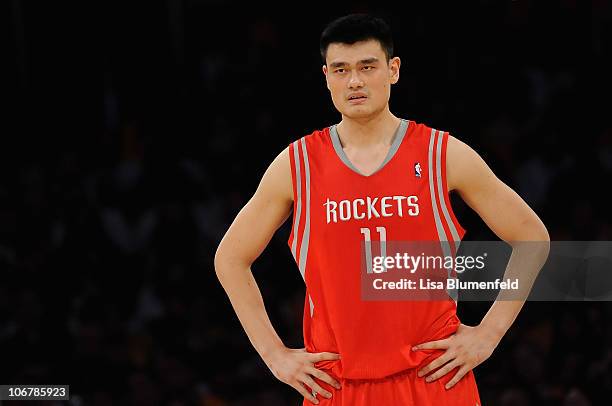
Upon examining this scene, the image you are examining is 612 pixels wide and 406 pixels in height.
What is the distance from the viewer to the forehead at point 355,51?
402 centimetres

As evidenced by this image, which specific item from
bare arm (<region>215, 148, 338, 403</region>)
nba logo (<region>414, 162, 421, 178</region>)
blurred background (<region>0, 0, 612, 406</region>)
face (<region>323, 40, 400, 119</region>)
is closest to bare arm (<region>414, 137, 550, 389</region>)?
nba logo (<region>414, 162, 421, 178</region>)

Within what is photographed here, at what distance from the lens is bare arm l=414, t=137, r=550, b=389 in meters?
4.04

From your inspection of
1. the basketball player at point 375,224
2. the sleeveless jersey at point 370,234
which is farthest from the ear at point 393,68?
the sleeveless jersey at point 370,234

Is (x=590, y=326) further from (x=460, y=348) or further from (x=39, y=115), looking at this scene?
(x=39, y=115)

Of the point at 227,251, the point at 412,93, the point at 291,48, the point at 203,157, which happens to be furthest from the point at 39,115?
the point at 227,251

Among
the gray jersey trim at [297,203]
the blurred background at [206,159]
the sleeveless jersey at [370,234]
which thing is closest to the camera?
the sleeveless jersey at [370,234]

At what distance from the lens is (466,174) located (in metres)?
4.03

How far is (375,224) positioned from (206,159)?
14.4 ft

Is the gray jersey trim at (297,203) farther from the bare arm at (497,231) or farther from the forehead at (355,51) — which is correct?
the bare arm at (497,231)

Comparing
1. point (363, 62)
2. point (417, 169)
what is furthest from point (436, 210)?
point (363, 62)

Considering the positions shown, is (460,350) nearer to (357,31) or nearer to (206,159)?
(357,31)

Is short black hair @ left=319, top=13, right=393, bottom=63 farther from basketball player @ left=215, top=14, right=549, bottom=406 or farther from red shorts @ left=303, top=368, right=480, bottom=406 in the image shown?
red shorts @ left=303, top=368, right=480, bottom=406

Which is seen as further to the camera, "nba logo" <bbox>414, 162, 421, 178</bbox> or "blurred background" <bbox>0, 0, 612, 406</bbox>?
"blurred background" <bbox>0, 0, 612, 406</bbox>

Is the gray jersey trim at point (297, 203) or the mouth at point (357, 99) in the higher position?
the mouth at point (357, 99)
